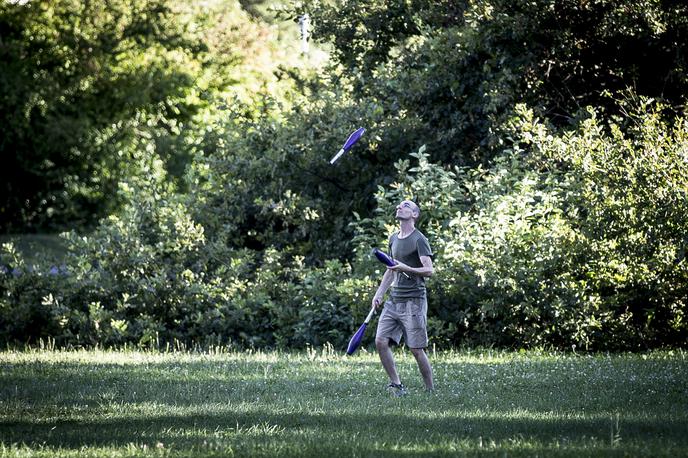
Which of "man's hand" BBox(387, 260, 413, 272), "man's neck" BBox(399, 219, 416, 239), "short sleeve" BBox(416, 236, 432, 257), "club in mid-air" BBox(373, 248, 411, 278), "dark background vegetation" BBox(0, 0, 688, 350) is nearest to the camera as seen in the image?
"club in mid-air" BBox(373, 248, 411, 278)

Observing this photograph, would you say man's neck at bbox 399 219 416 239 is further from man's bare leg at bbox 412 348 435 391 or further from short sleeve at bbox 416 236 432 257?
man's bare leg at bbox 412 348 435 391

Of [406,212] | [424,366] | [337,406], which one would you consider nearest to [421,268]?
[406,212]

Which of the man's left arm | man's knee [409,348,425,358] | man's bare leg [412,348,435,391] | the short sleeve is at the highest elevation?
the short sleeve

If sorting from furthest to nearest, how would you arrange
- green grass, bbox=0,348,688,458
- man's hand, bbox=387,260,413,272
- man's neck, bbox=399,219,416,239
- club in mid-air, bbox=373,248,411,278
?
man's neck, bbox=399,219,416,239, man's hand, bbox=387,260,413,272, club in mid-air, bbox=373,248,411,278, green grass, bbox=0,348,688,458

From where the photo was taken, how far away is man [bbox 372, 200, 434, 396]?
8.85 metres

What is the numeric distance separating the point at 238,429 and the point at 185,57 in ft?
67.5

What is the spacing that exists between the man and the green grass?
276 millimetres

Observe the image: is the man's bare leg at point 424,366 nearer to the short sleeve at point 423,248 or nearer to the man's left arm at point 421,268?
the man's left arm at point 421,268

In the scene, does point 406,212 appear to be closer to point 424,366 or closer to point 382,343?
point 382,343

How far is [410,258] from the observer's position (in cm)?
893

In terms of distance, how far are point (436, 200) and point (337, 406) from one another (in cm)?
594

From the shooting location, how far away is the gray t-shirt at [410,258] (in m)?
8.88

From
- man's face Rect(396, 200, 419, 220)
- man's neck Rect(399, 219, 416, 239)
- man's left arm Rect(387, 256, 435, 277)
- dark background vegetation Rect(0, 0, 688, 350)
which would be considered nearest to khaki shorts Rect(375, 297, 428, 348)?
man's left arm Rect(387, 256, 435, 277)

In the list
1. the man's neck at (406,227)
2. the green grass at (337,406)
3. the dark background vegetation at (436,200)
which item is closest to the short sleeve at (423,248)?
the man's neck at (406,227)
